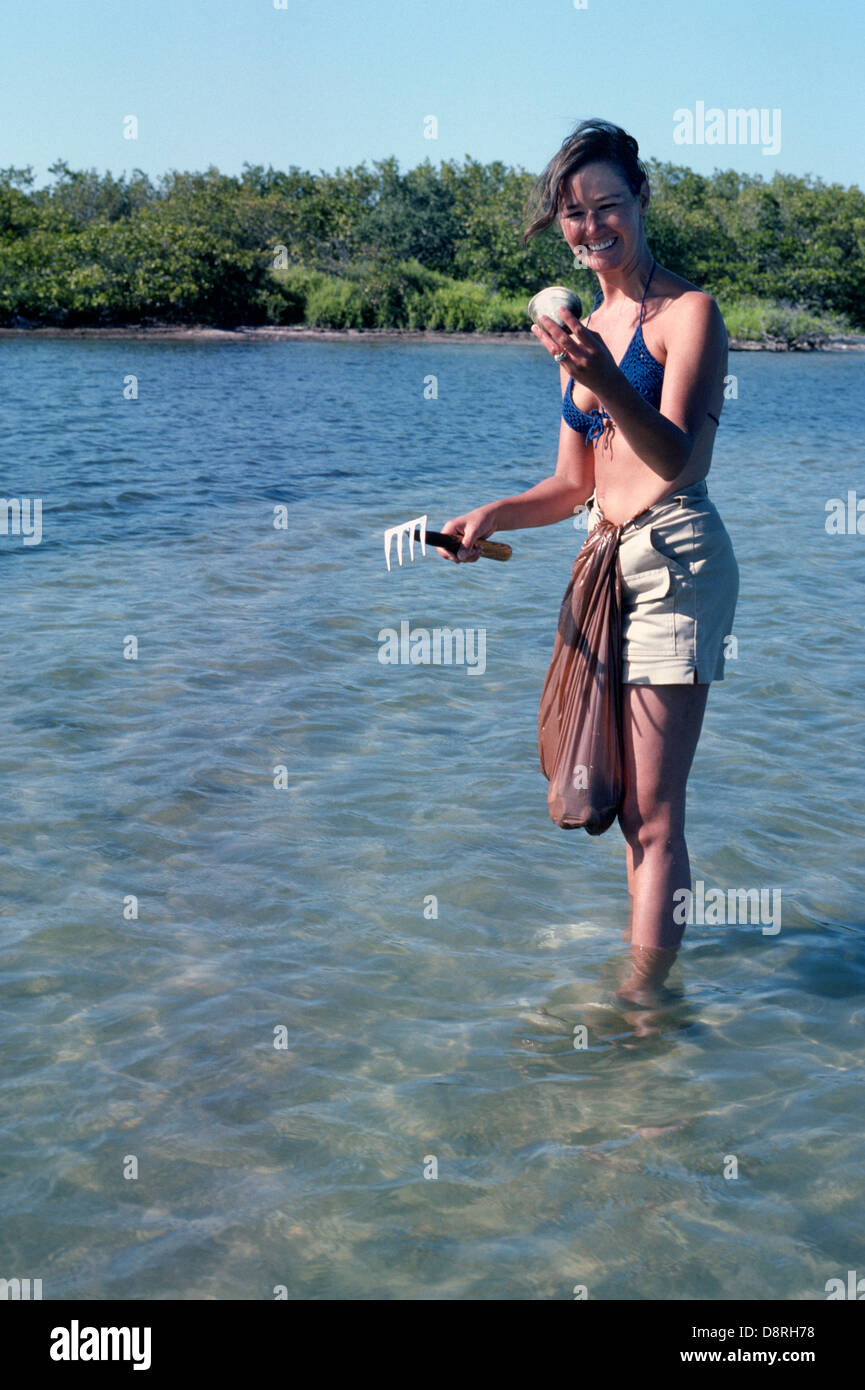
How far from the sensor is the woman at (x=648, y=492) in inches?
113

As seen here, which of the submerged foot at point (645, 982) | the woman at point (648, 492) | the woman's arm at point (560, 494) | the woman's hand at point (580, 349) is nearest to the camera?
the woman's hand at point (580, 349)

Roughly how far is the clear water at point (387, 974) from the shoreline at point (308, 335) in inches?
1663

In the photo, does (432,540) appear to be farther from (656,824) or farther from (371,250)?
(371,250)

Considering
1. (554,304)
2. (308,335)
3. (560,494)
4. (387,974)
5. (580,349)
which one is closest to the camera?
(580,349)

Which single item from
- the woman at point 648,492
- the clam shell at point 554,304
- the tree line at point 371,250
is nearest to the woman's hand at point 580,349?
the clam shell at point 554,304

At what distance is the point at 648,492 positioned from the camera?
122 inches

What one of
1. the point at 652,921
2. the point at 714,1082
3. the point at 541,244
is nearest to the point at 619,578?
the point at 652,921

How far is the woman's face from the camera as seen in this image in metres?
2.93

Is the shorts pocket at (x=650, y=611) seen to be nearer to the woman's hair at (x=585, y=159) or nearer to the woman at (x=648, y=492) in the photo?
the woman at (x=648, y=492)

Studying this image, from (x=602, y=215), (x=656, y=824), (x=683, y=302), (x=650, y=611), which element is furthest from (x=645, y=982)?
(x=602, y=215)

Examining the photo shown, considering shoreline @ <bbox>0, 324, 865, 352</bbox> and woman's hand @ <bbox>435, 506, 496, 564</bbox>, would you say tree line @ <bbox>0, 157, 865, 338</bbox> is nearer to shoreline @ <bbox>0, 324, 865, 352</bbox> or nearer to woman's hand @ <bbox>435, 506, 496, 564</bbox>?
shoreline @ <bbox>0, 324, 865, 352</bbox>

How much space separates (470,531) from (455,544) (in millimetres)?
53

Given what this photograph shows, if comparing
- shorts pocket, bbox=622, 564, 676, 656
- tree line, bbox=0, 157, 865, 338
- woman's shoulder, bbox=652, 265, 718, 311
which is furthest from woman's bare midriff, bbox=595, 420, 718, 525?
tree line, bbox=0, 157, 865, 338

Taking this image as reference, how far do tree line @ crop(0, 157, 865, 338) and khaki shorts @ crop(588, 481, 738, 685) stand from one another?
5020cm
